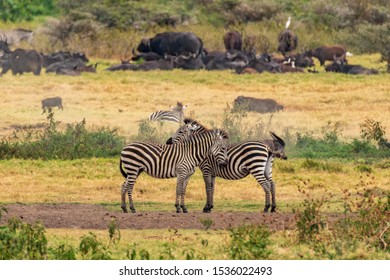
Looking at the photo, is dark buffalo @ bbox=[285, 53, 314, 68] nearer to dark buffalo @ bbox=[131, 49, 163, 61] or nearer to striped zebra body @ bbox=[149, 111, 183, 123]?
dark buffalo @ bbox=[131, 49, 163, 61]

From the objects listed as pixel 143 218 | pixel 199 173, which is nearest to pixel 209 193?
pixel 143 218

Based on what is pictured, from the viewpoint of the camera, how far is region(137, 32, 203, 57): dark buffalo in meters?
35.4

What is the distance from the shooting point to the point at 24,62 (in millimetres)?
29984

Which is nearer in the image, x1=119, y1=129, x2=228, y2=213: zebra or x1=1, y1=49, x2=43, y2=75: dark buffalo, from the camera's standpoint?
x1=119, y1=129, x2=228, y2=213: zebra

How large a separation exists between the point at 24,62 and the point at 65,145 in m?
12.4

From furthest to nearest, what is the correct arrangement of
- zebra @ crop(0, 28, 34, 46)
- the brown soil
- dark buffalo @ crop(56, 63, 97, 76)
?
zebra @ crop(0, 28, 34, 46)
dark buffalo @ crop(56, 63, 97, 76)
the brown soil

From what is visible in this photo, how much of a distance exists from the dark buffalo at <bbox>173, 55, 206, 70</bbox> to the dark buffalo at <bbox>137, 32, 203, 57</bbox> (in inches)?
83.0

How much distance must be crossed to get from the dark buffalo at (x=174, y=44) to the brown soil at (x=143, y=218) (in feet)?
73.4

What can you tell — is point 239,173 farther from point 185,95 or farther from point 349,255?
point 185,95

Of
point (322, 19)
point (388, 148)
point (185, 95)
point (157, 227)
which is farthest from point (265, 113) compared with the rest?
point (322, 19)

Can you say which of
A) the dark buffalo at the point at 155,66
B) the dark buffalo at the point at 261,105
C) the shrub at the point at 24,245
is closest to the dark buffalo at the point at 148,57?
the dark buffalo at the point at 155,66

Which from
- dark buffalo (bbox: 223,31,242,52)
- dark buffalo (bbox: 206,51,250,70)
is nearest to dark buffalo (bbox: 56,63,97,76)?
dark buffalo (bbox: 206,51,250,70)

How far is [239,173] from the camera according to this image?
523 inches
